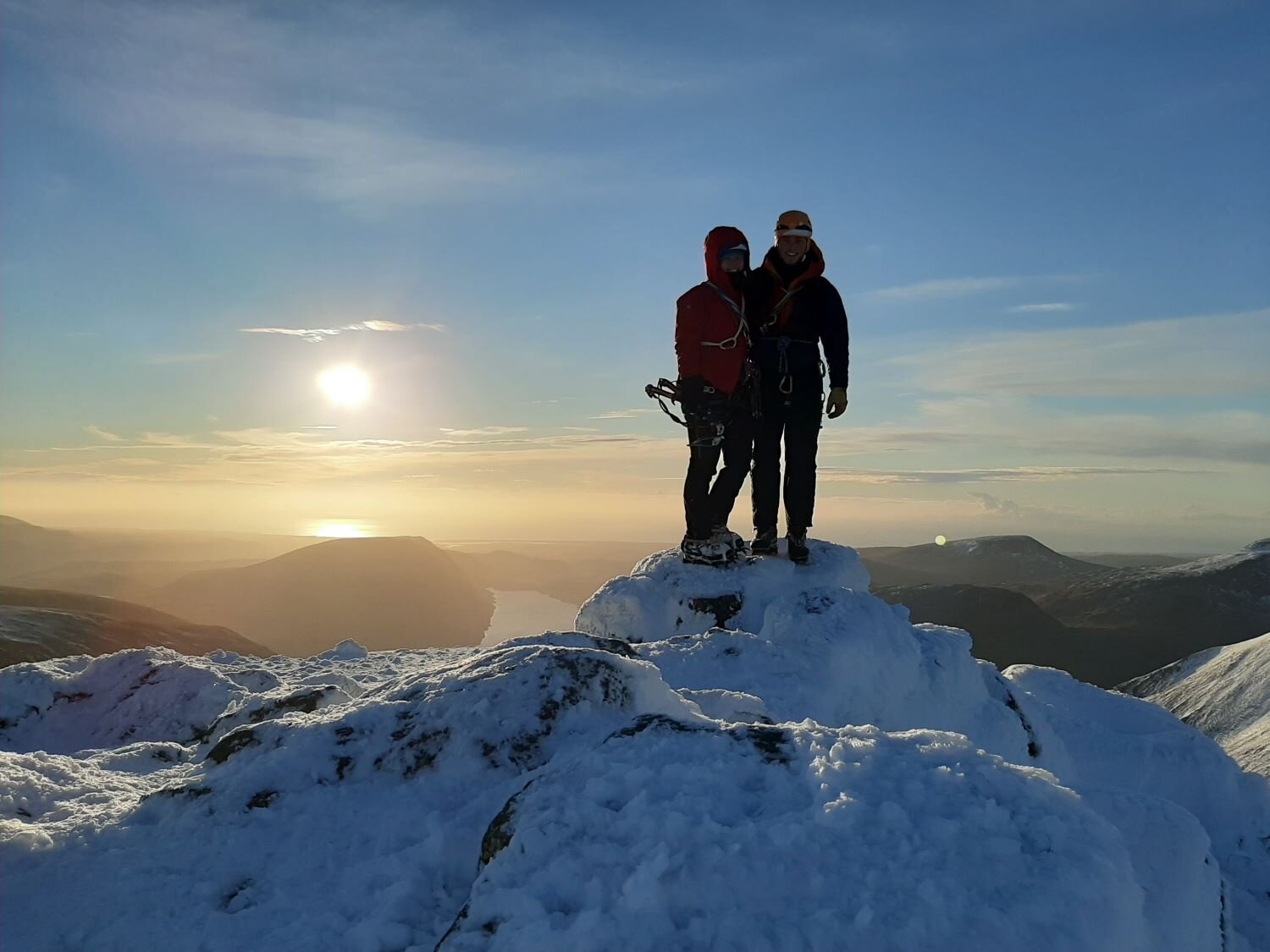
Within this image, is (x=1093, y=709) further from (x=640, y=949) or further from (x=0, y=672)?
(x=0, y=672)

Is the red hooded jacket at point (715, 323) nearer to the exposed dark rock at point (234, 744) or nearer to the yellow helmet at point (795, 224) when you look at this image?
the yellow helmet at point (795, 224)

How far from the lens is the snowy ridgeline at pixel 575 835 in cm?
246

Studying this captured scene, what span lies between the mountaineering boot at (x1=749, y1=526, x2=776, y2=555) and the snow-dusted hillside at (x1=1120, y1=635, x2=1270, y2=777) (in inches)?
786

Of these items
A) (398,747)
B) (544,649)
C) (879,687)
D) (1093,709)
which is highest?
(544,649)

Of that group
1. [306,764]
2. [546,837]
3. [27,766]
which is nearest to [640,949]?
[546,837]

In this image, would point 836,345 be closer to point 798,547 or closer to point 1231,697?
point 798,547

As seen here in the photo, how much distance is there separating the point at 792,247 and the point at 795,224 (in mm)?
286

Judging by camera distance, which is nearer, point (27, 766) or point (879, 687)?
point (27, 766)

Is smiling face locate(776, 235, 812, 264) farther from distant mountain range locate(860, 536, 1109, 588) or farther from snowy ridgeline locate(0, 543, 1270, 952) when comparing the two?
distant mountain range locate(860, 536, 1109, 588)

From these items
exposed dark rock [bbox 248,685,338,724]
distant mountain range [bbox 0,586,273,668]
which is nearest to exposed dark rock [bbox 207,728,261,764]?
exposed dark rock [bbox 248,685,338,724]

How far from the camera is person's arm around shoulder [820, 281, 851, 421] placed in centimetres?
991

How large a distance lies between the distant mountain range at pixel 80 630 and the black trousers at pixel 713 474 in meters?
12.8

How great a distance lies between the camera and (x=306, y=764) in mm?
4086

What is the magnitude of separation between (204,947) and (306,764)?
3.62 ft
